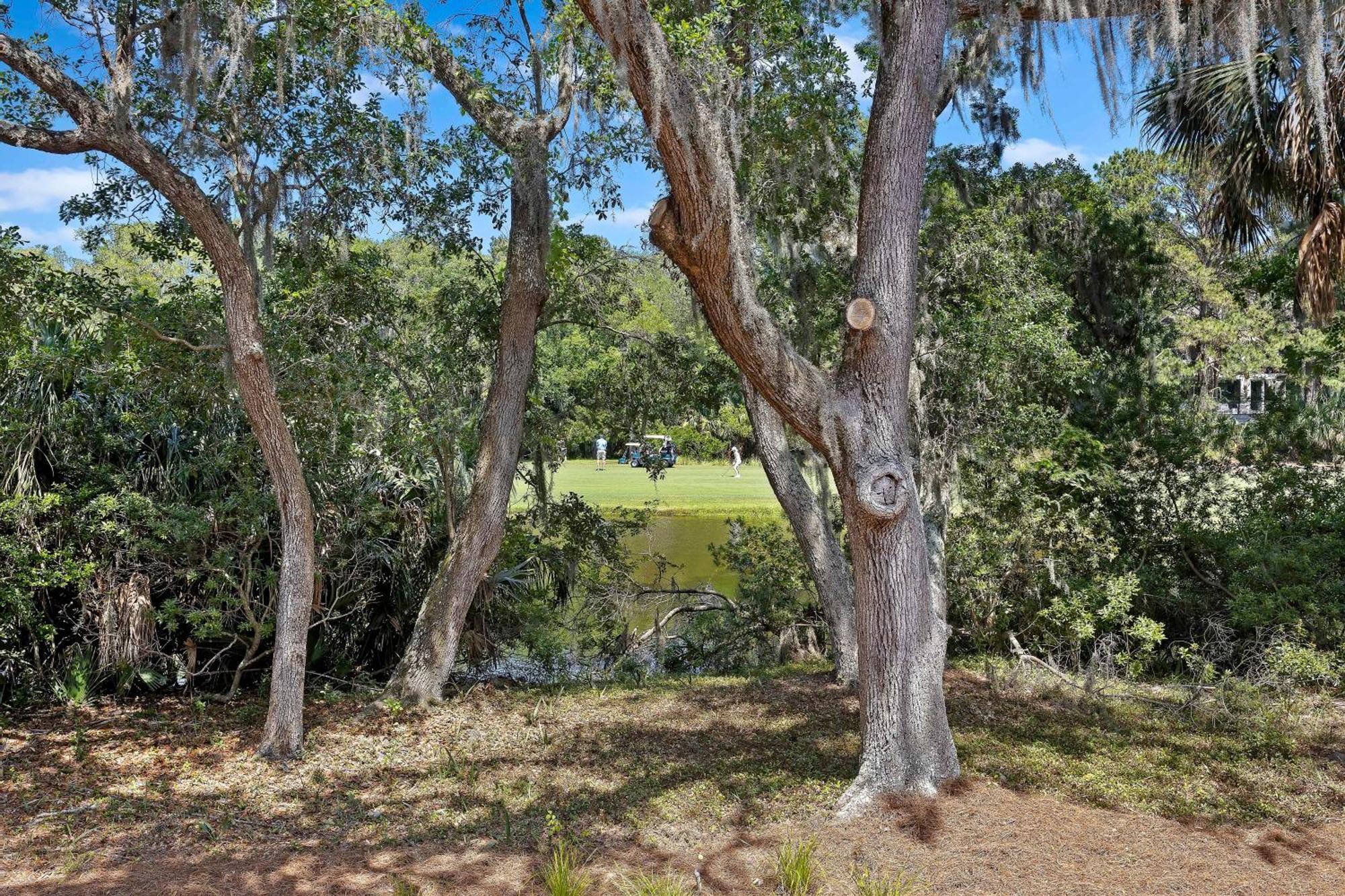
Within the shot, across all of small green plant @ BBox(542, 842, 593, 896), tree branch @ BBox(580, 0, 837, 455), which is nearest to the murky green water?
tree branch @ BBox(580, 0, 837, 455)

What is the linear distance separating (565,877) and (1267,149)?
8.24 meters

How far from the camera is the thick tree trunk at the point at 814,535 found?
325 inches

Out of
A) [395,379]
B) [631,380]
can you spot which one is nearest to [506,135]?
[395,379]

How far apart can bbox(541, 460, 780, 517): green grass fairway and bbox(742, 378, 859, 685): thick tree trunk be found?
473 centimetres

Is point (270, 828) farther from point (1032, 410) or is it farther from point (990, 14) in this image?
point (1032, 410)

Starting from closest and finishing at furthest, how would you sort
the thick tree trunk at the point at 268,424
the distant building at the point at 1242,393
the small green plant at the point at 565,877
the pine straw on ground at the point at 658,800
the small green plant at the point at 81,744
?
the small green plant at the point at 565,877 < the pine straw on ground at the point at 658,800 < the thick tree trunk at the point at 268,424 < the small green plant at the point at 81,744 < the distant building at the point at 1242,393

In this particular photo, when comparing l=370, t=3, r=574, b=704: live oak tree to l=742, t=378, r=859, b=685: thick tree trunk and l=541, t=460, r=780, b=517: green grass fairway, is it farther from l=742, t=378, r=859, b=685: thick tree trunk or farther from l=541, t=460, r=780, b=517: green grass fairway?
l=541, t=460, r=780, b=517: green grass fairway

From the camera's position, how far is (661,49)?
4.46 metres

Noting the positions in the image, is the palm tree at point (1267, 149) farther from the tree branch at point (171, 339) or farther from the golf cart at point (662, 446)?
the tree branch at point (171, 339)

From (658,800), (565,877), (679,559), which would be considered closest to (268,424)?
(658,800)

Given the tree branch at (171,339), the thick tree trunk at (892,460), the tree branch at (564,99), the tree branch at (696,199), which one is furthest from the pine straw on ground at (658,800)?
the tree branch at (564,99)

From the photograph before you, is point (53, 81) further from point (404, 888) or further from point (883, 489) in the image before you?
point (883, 489)

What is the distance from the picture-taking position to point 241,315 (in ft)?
19.6

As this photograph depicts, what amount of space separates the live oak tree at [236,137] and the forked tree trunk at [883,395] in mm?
2997
